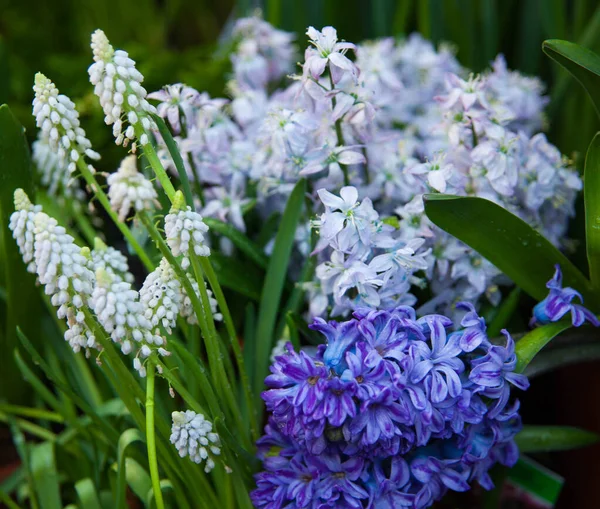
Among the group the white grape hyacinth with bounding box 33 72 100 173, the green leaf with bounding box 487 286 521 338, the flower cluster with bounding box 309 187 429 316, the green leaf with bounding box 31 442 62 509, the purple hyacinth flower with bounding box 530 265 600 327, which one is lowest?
the green leaf with bounding box 31 442 62 509

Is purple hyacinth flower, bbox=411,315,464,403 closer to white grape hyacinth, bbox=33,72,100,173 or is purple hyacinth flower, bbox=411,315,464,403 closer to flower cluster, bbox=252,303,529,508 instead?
flower cluster, bbox=252,303,529,508

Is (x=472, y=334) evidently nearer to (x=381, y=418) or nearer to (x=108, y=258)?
(x=381, y=418)

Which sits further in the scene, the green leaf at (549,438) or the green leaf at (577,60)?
the green leaf at (549,438)

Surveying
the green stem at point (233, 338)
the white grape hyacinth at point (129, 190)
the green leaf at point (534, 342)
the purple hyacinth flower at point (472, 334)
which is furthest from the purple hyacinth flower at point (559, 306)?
the white grape hyacinth at point (129, 190)

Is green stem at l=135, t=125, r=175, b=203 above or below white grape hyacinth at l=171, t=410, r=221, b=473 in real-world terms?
above

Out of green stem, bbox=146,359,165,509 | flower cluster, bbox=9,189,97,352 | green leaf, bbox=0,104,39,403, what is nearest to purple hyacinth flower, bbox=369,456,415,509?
green stem, bbox=146,359,165,509

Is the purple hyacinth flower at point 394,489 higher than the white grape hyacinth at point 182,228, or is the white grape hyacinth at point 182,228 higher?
the white grape hyacinth at point 182,228

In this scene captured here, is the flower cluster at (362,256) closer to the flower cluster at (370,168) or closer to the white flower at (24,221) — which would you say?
the flower cluster at (370,168)
